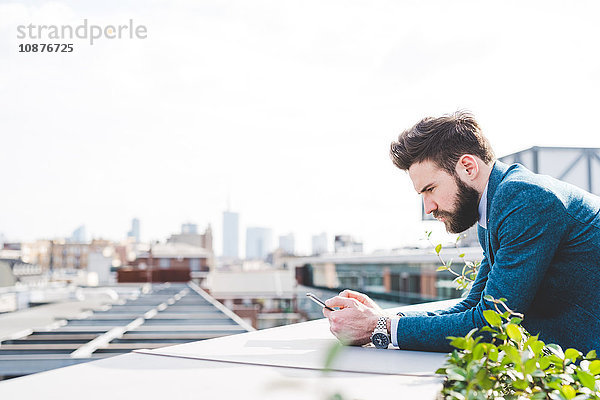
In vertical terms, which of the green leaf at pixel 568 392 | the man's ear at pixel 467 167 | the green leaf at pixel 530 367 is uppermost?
the man's ear at pixel 467 167

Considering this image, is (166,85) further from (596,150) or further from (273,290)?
(273,290)

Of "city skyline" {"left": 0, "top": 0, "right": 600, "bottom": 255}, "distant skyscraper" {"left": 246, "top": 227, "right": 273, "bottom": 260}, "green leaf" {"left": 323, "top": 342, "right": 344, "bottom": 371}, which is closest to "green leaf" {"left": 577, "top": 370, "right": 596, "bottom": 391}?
"green leaf" {"left": 323, "top": 342, "right": 344, "bottom": 371}

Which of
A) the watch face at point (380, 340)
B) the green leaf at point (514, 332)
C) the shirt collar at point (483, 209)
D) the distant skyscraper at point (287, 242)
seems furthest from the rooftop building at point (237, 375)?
the distant skyscraper at point (287, 242)

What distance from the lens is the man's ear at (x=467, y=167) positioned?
1493mm

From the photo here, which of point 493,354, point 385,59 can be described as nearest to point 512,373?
point 493,354

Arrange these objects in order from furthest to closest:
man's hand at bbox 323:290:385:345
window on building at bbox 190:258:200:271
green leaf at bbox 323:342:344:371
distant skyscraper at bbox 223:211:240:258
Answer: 1. distant skyscraper at bbox 223:211:240:258
2. window on building at bbox 190:258:200:271
3. man's hand at bbox 323:290:385:345
4. green leaf at bbox 323:342:344:371

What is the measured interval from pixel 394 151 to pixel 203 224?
6219cm

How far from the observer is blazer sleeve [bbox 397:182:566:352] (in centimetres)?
119

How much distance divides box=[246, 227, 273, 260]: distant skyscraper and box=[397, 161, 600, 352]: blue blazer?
3540 inches

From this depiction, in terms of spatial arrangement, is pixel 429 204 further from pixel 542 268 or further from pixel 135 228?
pixel 135 228

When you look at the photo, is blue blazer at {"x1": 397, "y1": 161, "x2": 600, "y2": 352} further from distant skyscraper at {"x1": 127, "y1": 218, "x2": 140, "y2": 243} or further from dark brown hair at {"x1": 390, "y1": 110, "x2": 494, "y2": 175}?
distant skyscraper at {"x1": 127, "y1": 218, "x2": 140, "y2": 243}

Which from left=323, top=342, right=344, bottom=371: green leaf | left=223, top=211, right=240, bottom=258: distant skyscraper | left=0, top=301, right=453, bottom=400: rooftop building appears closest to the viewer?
left=323, top=342, right=344, bottom=371: green leaf

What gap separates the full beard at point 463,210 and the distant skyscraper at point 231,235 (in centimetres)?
9780

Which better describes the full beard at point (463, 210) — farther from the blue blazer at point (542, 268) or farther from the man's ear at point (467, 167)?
the blue blazer at point (542, 268)
